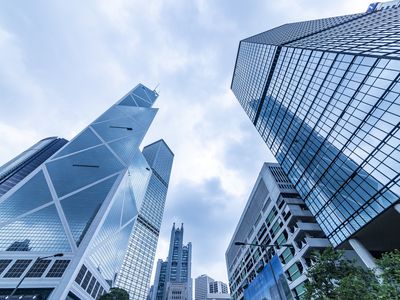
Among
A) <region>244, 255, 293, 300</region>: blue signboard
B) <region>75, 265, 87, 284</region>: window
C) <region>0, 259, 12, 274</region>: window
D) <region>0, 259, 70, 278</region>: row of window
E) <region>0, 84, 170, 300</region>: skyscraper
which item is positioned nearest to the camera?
<region>244, 255, 293, 300</region>: blue signboard

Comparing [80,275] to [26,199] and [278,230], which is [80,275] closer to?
[26,199]

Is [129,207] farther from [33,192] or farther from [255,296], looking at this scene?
[255,296]

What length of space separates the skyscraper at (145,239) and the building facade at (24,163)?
6656 cm

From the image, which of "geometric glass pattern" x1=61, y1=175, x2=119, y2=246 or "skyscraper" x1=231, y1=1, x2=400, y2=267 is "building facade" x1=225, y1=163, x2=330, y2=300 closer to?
"skyscraper" x1=231, y1=1, x2=400, y2=267

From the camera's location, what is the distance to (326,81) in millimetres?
36625

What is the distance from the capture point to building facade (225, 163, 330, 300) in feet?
119

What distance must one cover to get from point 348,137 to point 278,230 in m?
25.0

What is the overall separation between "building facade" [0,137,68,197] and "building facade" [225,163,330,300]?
311 ft

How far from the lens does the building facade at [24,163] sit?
314 feet

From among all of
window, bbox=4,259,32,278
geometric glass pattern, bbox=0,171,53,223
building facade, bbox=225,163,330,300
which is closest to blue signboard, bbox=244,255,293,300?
building facade, bbox=225,163,330,300

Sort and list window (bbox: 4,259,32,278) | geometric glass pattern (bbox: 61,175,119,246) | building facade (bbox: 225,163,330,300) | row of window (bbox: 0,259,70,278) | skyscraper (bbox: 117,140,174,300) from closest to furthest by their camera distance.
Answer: building facade (bbox: 225,163,330,300), window (bbox: 4,259,32,278), row of window (bbox: 0,259,70,278), geometric glass pattern (bbox: 61,175,119,246), skyscraper (bbox: 117,140,174,300)

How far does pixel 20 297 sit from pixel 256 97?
81329mm

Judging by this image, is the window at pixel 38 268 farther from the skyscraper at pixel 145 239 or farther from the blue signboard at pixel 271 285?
the skyscraper at pixel 145 239

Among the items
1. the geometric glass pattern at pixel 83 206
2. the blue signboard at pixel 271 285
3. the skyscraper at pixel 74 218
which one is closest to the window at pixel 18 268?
the skyscraper at pixel 74 218
